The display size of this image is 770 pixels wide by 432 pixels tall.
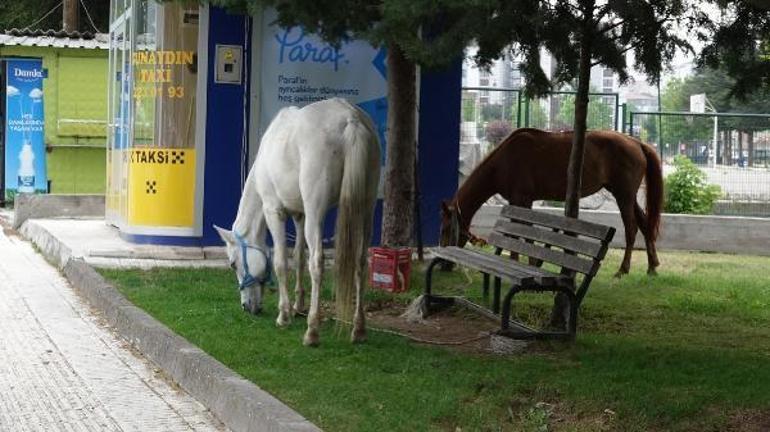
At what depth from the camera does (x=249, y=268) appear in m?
8.99

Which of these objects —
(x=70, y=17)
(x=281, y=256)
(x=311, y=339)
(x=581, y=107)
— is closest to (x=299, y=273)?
(x=281, y=256)

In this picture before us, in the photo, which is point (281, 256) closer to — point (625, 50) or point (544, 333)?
point (544, 333)

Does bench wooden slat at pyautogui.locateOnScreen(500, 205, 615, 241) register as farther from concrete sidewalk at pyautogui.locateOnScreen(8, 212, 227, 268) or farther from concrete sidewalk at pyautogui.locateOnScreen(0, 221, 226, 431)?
concrete sidewalk at pyautogui.locateOnScreen(8, 212, 227, 268)

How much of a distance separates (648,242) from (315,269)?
6.45 meters

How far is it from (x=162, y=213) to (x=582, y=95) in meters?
6.46

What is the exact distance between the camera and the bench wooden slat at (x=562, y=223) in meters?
7.71

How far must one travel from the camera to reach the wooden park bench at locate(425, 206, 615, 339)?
756 centimetres

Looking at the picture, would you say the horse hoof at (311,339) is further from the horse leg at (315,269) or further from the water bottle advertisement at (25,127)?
the water bottle advertisement at (25,127)

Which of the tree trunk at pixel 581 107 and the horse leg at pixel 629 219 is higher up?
the tree trunk at pixel 581 107

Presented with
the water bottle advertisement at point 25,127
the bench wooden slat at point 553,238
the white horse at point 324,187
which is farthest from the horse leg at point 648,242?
the water bottle advertisement at point 25,127

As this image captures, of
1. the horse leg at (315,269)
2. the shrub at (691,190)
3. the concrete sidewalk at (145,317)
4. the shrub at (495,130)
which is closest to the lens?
the concrete sidewalk at (145,317)

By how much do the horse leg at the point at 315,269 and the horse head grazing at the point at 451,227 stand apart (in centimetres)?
430

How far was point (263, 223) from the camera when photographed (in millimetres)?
9148

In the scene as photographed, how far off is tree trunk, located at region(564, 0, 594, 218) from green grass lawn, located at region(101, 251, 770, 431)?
1.10 meters
